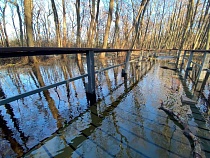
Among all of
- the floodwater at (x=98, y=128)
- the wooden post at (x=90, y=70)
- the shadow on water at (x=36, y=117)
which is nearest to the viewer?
the floodwater at (x=98, y=128)

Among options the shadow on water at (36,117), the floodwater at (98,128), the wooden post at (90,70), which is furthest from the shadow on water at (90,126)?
the wooden post at (90,70)

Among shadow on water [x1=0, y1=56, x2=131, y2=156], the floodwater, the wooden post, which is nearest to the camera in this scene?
the floodwater

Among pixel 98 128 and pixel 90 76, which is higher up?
pixel 90 76

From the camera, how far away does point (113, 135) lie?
1736 millimetres

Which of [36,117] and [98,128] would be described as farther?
[36,117]

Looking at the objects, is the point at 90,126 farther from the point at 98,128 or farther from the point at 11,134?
the point at 11,134

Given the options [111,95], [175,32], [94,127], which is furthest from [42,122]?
[175,32]

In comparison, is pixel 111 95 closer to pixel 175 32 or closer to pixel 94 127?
pixel 94 127

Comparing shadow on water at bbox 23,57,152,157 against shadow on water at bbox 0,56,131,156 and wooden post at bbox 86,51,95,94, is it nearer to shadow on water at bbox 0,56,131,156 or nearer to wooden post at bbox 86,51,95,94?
shadow on water at bbox 0,56,131,156

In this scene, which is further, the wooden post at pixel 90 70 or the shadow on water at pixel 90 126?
the wooden post at pixel 90 70

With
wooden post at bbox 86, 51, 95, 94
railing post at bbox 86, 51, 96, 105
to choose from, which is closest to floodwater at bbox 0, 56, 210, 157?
railing post at bbox 86, 51, 96, 105

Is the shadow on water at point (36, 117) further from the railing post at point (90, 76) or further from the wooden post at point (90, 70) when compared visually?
the wooden post at point (90, 70)

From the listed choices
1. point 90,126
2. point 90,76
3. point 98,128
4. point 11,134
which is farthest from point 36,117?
point 90,76

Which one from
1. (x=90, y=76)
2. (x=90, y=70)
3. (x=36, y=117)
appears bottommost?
(x=36, y=117)
